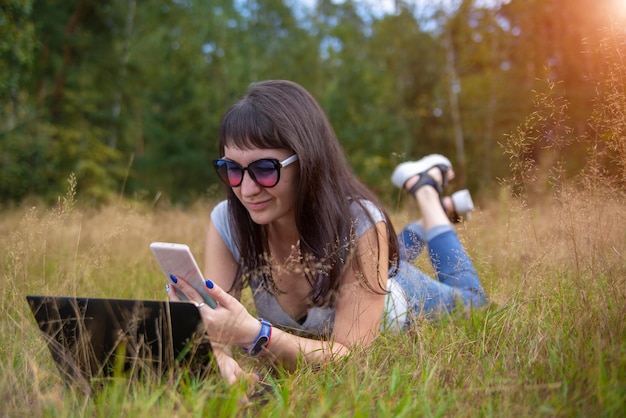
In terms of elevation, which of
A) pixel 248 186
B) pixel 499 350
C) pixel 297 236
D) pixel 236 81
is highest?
pixel 236 81

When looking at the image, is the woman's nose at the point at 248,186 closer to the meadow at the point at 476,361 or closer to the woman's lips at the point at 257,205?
the woman's lips at the point at 257,205

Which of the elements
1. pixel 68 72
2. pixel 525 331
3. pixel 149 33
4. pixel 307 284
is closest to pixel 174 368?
pixel 307 284

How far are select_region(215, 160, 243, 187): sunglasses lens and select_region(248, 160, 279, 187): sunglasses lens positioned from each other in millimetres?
73

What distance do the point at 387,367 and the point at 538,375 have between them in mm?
484

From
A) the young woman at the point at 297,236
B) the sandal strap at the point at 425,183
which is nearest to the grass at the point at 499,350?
the young woman at the point at 297,236

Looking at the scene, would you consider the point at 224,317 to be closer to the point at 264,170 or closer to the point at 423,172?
the point at 264,170

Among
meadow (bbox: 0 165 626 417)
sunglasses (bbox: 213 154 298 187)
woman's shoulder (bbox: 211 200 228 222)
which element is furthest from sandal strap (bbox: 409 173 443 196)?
sunglasses (bbox: 213 154 298 187)

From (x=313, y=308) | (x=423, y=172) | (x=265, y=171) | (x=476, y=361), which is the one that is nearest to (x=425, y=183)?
(x=423, y=172)

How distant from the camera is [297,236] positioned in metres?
2.44

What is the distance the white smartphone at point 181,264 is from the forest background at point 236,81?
6.86 metres

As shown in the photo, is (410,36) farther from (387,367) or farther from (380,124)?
(387,367)

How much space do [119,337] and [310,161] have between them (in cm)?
96

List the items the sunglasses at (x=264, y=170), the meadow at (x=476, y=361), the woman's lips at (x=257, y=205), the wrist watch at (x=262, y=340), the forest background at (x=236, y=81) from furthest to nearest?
the forest background at (x=236, y=81) → the woman's lips at (x=257, y=205) → the sunglasses at (x=264, y=170) → the wrist watch at (x=262, y=340) → the meadow at (x=476, y=361)

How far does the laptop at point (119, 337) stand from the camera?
1.55m
